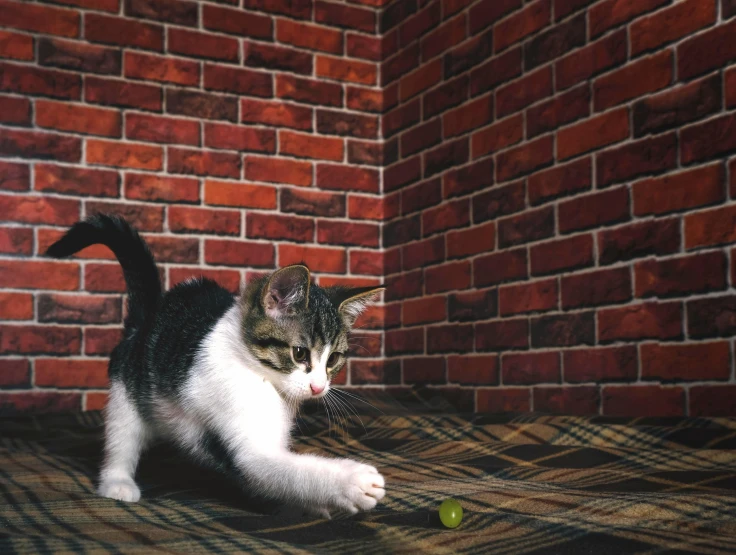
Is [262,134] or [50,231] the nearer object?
[50,231]

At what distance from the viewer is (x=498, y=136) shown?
2.52 m

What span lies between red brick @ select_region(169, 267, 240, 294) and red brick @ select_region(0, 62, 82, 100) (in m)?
0.72

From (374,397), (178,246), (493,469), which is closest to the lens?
(493,469)

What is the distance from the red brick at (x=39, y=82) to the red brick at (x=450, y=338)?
5.06ft

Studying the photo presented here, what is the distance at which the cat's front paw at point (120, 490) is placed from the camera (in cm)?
135

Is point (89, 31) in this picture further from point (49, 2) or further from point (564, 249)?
point (564, 249)

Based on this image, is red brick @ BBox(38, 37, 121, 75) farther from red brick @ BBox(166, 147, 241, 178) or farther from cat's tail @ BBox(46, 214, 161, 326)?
cat's tail @ BBox(46, 214, 161, 326)

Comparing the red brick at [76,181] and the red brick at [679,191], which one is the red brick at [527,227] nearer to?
the red brick at [679,191]

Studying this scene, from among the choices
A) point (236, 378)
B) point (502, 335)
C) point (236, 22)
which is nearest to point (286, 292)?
point (236, 378)

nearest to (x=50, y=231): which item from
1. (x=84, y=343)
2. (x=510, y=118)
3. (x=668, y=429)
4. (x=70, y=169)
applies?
(x=70, y=169)

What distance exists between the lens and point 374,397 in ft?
8.61

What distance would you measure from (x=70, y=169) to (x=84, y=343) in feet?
2.03

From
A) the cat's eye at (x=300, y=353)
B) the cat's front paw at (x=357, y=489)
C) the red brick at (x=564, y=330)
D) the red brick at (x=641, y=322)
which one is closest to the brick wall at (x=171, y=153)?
the red brick at (x=564, y=330)

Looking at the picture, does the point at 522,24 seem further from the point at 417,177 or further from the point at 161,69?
the point at 161,69
